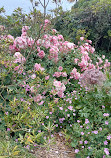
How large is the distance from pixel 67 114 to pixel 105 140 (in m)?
0.67

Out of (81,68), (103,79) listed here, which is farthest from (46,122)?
(81,68)

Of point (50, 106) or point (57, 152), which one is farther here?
point (50, 106)

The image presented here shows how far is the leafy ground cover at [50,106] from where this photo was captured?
206 cm

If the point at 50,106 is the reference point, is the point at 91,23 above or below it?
above

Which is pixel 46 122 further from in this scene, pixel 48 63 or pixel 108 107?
pixel 48 63

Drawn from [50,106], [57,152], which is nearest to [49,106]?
[50,106]

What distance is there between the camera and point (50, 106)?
99.3 inches

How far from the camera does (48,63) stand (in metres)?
3.55

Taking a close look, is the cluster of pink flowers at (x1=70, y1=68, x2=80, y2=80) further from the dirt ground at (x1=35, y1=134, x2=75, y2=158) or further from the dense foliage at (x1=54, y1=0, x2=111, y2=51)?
the dense foliage at (x1=54, y1=0, x2=111, y2=51)

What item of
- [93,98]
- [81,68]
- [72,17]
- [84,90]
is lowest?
[93,98]

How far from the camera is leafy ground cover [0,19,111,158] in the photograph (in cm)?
206

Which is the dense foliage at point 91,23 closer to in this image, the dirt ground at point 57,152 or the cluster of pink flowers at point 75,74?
the cluster of pink flowers at point 75,74

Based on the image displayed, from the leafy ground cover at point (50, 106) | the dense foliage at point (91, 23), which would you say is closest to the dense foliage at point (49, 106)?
the leafy ground cover at point (50, 106)

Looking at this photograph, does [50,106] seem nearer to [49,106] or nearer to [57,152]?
[49,106]
